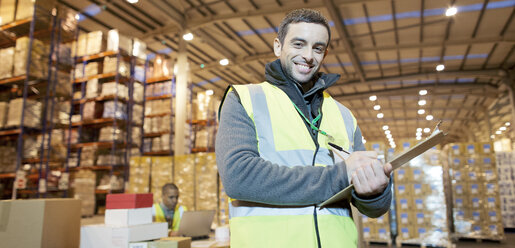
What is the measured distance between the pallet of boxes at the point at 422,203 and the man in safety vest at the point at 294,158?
793cm

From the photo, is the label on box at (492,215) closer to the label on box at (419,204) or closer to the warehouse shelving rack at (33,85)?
the label on box at (419,204)

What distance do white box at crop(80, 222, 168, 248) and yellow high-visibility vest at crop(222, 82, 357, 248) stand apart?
1483 mm

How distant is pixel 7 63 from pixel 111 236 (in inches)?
237

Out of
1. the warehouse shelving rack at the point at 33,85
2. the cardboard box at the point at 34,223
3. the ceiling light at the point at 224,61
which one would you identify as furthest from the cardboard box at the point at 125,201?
the ceiling light at the point at 224,61

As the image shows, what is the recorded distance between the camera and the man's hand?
1.09 m

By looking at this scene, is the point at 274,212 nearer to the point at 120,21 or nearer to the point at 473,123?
the point at 120,21

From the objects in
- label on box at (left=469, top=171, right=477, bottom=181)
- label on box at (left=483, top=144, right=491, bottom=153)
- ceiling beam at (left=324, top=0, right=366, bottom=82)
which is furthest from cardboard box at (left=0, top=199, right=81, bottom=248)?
label on box at (left=483, top=144, right=491, bottom=153)

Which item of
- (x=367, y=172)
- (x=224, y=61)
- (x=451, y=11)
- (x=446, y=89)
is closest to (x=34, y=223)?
(x=367, y=172)

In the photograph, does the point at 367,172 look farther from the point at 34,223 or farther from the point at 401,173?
the point at 401,173

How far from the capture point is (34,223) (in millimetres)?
2318

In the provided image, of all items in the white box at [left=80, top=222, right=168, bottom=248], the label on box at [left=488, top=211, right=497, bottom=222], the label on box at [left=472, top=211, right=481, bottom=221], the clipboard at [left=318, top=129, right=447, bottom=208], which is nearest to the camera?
the clipboard at [left=318, top=129, right=447, bottom=208]

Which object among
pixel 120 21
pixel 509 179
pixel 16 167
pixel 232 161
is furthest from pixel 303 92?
pixel 509 179

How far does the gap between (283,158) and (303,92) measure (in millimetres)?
331

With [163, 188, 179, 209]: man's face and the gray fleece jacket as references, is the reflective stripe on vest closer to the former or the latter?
the gray fleece jacket
